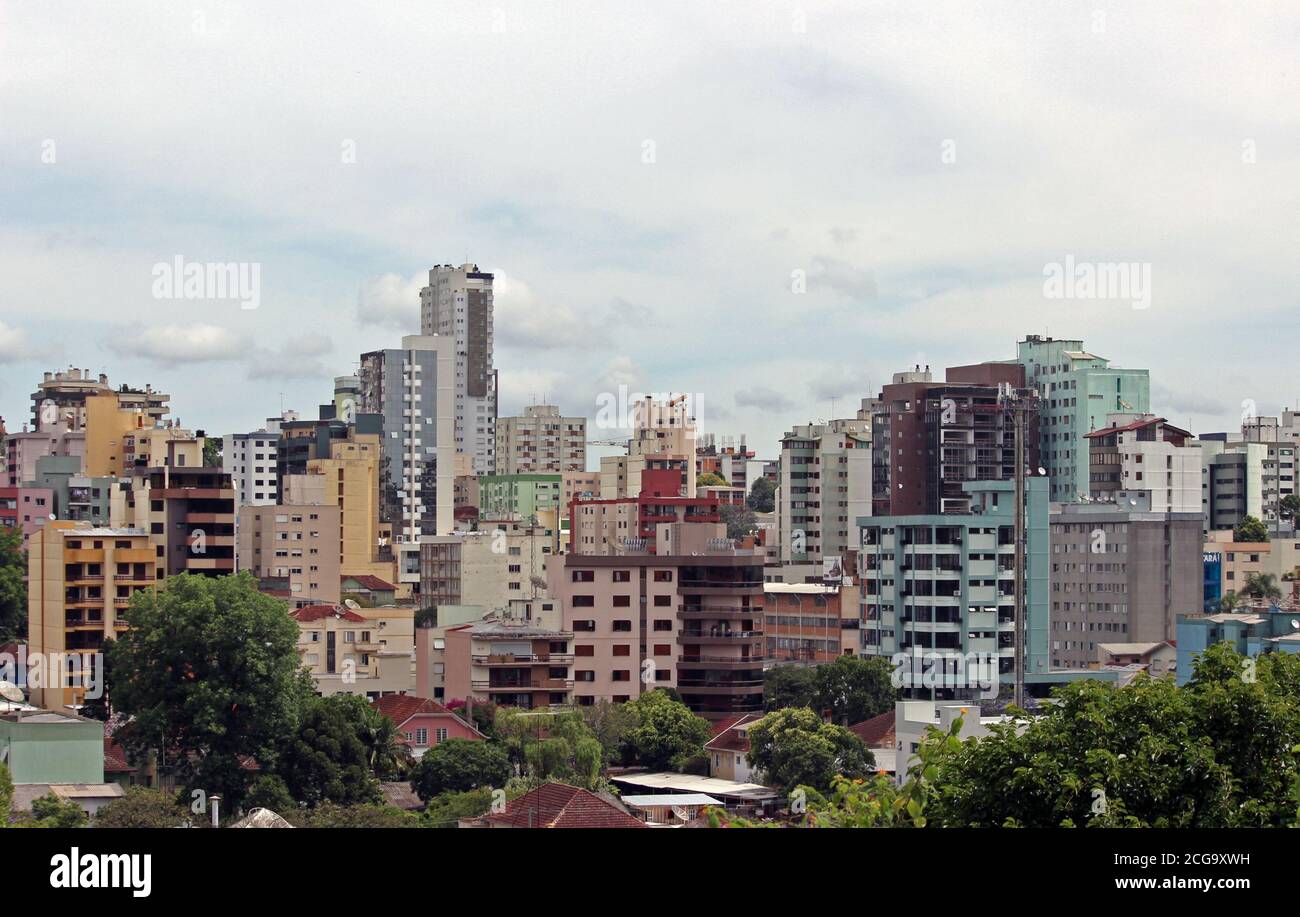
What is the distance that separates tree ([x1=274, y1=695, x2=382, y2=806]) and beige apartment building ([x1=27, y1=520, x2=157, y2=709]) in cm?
695

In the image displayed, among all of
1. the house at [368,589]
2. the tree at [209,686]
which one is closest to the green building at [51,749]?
the tree at [209,686]

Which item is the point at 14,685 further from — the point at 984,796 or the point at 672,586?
the point at 984,796

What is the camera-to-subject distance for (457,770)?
26906 millimetres

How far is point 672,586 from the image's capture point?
117 feet

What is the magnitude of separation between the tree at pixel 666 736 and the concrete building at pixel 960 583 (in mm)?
6051

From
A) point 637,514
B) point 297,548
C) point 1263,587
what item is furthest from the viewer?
point 637,514

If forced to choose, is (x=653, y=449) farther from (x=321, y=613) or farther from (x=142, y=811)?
(x=142, y=811)

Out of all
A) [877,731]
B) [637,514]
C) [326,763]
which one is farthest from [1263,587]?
[326,763]

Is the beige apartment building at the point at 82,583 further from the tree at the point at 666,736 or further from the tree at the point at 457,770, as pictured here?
the tree at the point at 666,736

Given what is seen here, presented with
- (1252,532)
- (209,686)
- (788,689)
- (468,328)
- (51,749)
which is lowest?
(788,689)

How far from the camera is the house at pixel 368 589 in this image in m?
51.1

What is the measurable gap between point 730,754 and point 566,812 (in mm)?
10279
